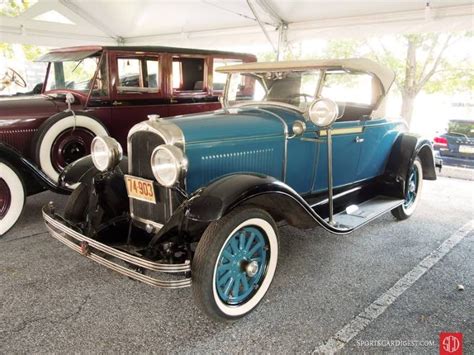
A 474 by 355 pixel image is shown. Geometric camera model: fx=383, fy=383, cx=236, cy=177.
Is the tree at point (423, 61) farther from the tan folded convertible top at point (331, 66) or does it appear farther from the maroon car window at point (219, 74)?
the tan folded convertible top at point (331, 66)

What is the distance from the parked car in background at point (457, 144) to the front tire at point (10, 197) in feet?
21.2

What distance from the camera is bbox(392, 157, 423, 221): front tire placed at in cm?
433

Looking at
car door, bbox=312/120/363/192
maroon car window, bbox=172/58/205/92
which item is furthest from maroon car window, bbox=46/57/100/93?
car door, bbox=312/120/363/192

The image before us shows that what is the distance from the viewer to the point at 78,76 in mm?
5238

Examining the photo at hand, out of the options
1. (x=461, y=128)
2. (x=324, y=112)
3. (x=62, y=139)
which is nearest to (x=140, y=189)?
(x=324, y=112)

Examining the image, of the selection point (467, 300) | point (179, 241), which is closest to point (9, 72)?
point (179, 241)

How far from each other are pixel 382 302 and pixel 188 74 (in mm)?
4212

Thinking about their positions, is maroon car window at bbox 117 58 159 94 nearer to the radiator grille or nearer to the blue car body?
the blue car body

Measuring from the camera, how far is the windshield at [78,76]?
490cm

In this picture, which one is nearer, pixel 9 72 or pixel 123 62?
pixel 123 62

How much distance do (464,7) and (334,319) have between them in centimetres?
495

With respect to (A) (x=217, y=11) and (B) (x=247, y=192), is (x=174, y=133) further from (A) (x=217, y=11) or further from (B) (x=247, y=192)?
(A) (x=217, y=11)

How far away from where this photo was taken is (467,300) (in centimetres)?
275

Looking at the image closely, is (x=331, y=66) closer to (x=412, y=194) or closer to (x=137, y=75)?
(x=412, y=194)
